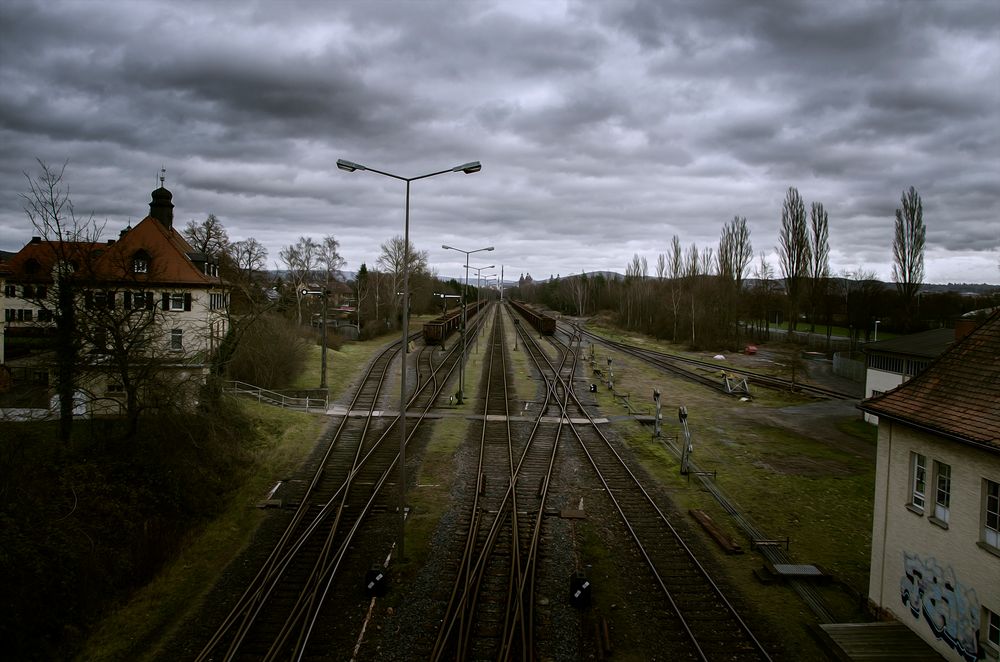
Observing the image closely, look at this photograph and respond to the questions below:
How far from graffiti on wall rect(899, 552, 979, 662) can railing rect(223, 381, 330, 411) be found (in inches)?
916

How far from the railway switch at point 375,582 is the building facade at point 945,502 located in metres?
9.93

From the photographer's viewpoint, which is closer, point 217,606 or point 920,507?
point 920,507

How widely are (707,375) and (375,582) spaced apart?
35488 millimetres

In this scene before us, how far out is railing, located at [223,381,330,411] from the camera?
27.8 m

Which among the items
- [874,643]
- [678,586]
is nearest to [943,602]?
[874,643]

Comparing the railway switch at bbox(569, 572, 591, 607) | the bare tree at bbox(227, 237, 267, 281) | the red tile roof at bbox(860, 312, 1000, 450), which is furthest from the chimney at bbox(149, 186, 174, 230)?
the red tile roof at bbox(860, 312, 1000, 450)

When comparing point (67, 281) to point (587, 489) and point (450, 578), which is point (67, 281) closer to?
point (450, 578)

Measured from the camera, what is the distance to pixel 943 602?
10.0 meters

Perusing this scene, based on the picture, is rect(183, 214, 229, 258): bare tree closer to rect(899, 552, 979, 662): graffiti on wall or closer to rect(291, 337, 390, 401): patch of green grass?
rect(291, 337, 390, 401): patch of green grass

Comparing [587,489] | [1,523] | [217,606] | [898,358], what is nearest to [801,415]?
[898,358]

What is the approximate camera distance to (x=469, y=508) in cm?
1658

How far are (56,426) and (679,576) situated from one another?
852 inches

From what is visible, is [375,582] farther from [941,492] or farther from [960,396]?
[960,396]

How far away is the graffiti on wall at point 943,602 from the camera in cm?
941
